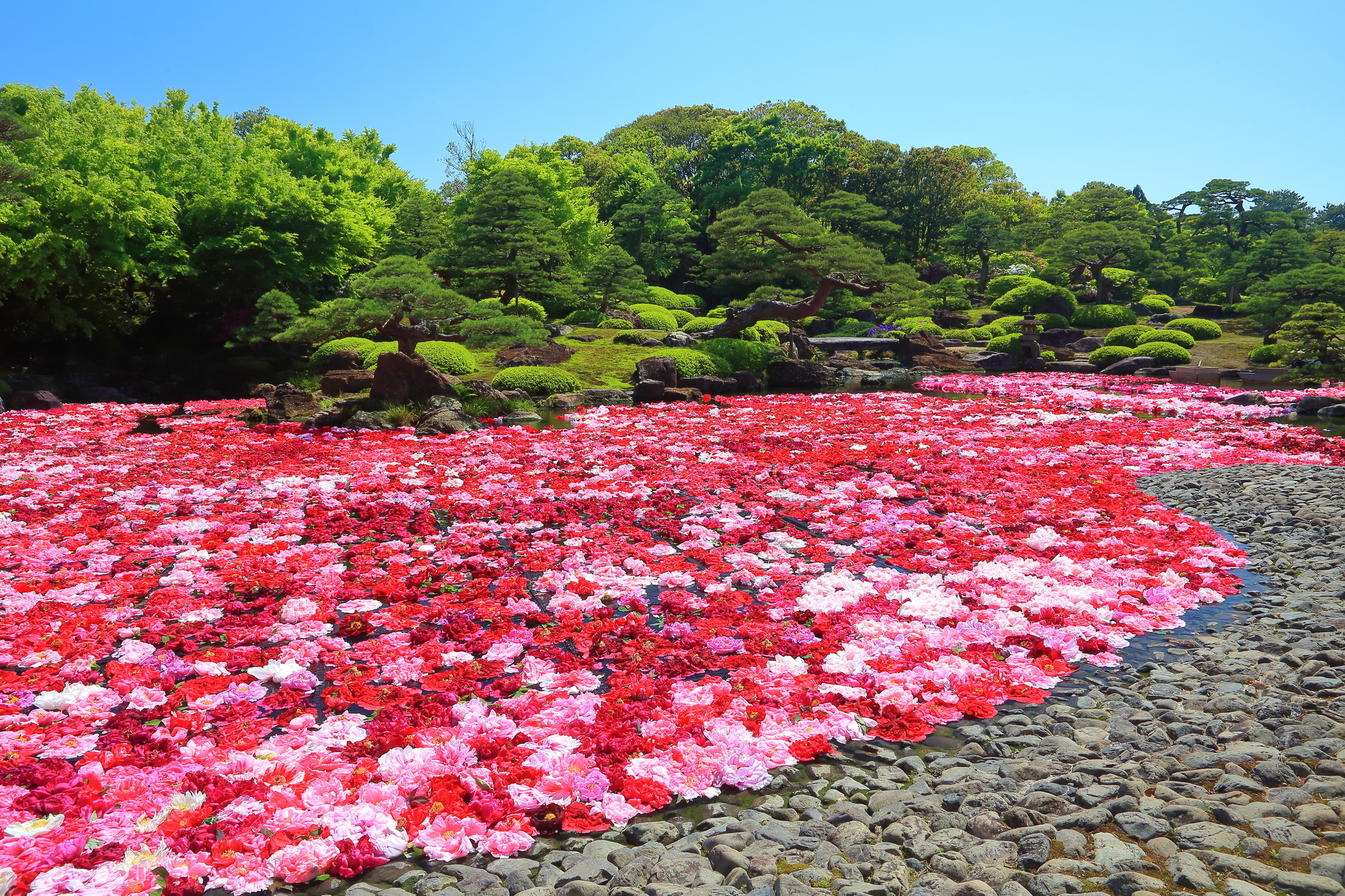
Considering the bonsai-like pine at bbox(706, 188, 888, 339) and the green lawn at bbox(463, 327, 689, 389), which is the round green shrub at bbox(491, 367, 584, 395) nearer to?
the green lawn at bbox(463, 327, 689, 389)

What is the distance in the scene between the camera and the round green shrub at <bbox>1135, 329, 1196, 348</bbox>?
33.4 metres

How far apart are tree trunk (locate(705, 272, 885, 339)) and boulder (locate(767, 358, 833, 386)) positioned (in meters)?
2.08

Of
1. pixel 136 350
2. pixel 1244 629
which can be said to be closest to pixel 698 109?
pixel 136 350

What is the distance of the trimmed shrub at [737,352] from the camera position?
2698 centimetres

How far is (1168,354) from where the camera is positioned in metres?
30.1

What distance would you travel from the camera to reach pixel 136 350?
27.9 m

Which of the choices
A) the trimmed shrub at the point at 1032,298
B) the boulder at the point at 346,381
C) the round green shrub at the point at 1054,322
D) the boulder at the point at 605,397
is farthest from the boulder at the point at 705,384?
the trimmed shrub at the point at 1032,298

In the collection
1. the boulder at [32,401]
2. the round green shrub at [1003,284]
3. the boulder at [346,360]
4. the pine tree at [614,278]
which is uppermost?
the round green shrub at [1003,284]

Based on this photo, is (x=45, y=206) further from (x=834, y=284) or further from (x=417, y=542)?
(x=834, y=284)

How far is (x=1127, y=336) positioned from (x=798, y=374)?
58.9 ft

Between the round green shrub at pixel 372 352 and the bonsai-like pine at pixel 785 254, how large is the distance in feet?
40.1

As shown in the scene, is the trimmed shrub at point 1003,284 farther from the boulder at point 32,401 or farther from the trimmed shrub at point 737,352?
the boulder at point 32,401

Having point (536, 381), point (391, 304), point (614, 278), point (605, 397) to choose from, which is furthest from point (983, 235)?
point (391, 304)

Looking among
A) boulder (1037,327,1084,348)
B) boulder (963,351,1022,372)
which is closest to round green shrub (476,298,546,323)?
boulder (963,351,1022,372)
